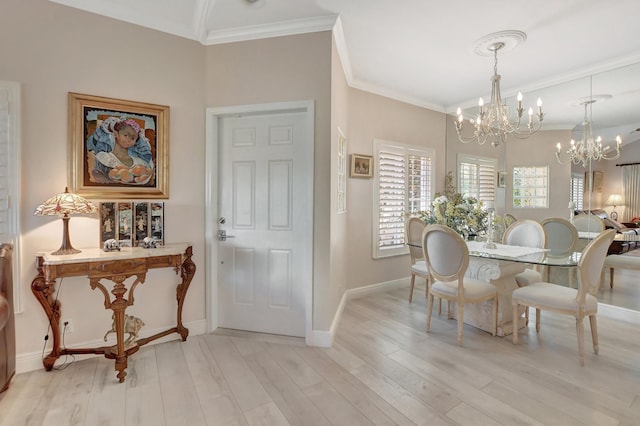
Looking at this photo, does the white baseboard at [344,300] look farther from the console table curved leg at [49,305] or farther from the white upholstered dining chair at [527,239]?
the console table curved leg at [49,305]

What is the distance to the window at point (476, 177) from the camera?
4789 mm

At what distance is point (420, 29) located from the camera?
284cm

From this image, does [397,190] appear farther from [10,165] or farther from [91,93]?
[10,165]

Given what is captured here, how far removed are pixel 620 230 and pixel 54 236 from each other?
221 inches

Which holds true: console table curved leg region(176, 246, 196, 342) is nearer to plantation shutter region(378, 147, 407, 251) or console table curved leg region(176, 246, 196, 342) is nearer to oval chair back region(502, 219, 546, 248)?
plantation shutter region(378, 147, 407, 251)

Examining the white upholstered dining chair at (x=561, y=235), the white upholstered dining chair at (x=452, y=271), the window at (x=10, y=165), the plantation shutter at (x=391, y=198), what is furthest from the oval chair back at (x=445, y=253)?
the window at (x=10, y=165)

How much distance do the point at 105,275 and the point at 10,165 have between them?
1.09m

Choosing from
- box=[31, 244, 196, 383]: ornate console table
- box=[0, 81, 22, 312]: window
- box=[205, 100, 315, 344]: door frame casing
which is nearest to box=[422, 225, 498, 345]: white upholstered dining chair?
box=[205, 100, 315, 344]: door frame casing

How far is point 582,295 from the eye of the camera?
2.42 meters

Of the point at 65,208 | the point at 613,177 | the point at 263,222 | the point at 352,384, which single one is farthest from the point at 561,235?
the point at 65,208

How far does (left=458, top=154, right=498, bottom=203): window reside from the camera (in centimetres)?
479

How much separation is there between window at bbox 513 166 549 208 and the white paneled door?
340cm

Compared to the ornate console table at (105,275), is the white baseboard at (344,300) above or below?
below

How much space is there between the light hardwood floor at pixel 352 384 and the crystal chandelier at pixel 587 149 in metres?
1.96
